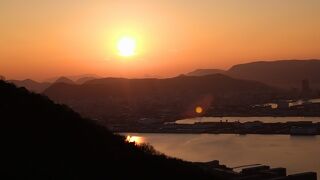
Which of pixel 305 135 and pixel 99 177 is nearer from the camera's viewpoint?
pixel 99 177

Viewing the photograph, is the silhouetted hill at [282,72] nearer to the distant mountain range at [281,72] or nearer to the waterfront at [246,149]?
the distant mountain range at [281,72]

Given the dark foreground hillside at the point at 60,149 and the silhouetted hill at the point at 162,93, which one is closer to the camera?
the dark foreground hillside at the point at 60,149

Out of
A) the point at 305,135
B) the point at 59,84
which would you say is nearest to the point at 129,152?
the point at 305,135

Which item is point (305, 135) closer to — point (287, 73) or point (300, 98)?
point (300, 98)

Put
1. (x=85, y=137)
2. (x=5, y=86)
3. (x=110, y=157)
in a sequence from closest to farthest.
Result: 1. (x=110, y=157)
2. (x=85, y=137)
3. (x=5, y=86)

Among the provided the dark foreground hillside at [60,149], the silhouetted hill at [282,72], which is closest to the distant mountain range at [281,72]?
the silhouetted hill at [282,72]
